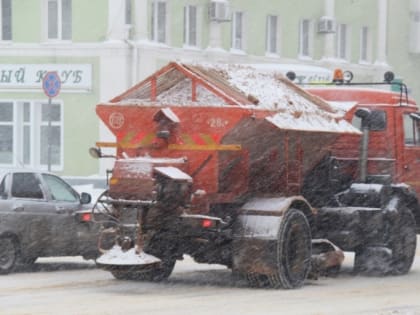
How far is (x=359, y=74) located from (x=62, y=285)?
3184 centimetres

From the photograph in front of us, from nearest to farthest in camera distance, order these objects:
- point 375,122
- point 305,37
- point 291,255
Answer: point 291,255 → point 375,122 → point 305,37

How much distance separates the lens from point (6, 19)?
35.8m

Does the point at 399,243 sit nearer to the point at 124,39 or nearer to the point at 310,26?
the point at 124,39

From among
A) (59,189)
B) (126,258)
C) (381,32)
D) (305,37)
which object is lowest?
(126,258)

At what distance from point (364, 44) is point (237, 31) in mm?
8859

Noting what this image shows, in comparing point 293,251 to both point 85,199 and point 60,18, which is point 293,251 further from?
point 60,18

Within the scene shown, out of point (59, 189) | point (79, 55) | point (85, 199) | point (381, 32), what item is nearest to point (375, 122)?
point (85, 199)

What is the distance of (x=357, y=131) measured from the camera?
17.2 metres

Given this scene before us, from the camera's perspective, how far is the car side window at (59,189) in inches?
696

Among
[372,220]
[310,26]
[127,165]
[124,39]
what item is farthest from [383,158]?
[310,26]

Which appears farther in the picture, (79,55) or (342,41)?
(342,41)

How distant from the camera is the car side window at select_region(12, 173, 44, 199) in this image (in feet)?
56.4

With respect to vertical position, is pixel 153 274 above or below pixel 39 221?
below

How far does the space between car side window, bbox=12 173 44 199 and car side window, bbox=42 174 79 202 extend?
0.67 feet
